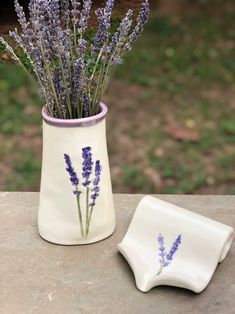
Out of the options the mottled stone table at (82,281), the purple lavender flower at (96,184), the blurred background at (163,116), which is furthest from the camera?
the blurred background at (163,116)

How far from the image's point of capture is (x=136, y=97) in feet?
9.52

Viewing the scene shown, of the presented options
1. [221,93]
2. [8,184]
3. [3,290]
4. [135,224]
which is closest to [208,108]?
[221,93]

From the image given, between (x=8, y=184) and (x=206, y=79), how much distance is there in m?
1.15

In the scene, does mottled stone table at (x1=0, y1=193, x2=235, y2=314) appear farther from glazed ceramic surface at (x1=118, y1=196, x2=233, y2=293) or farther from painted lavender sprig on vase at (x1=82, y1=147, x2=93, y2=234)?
painted lavender sprig on vase at (x1=82, y1=147, x2=93, y2=234)

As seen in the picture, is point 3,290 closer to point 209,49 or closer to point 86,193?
point 86,193

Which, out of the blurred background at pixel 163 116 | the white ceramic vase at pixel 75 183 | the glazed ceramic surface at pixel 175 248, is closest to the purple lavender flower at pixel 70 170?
the white ceramic vase at pixel 75 183

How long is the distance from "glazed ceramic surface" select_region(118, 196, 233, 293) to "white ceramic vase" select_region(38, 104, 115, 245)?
81 millimetres

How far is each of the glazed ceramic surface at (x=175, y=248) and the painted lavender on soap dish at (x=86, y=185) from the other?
88mm

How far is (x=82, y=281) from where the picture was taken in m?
1.18

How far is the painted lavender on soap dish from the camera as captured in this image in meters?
1.19

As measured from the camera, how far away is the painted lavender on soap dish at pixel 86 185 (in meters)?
1.19

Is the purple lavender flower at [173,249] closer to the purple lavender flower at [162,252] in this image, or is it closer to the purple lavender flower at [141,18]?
the purple lavender flower at [162,252]

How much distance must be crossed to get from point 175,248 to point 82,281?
174mm

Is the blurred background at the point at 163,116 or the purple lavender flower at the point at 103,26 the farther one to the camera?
the blurred background at the point at 163,116
